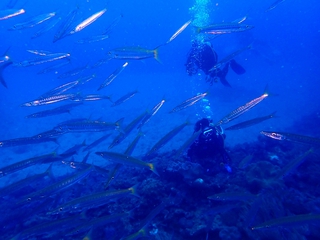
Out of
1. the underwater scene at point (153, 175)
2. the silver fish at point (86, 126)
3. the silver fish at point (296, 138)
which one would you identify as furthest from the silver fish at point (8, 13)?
the silver fish at point (296, 138)

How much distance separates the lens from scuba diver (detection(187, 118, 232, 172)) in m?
6.54

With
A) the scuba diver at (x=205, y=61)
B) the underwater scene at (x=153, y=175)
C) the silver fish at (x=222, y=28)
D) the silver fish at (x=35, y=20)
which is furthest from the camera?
the scuba diver at (x=205, y=61)

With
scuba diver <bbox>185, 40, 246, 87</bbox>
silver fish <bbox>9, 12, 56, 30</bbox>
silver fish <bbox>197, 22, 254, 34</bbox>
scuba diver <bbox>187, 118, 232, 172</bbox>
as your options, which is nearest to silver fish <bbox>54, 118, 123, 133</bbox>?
scuba diver <bbox>187, 118, 232, 172</bbox>

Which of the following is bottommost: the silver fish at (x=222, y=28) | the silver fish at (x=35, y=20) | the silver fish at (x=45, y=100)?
the silver fish at (x=45, y=100)

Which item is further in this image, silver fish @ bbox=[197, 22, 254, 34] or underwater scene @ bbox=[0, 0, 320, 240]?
silver fish @ bbox=[197, 22, 254, 34]

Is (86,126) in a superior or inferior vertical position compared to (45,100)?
inferior

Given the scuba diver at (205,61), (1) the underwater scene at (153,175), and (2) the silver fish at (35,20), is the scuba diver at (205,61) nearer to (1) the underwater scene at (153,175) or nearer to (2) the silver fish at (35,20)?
(1) the underwater scene at (153,175)

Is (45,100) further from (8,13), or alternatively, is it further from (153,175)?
(153,175)

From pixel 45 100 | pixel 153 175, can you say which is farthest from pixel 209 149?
pixel 45 100

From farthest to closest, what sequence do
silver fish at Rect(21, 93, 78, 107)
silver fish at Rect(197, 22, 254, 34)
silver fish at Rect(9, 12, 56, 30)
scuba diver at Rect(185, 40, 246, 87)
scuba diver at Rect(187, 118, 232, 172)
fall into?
scuba diver at Rect(185, 40, 246, 87) → scuba diver at Rect(187, 118, 232, 172) → silver fish at Rect(9, 12, 56, 30) → silver fish at Rect(197, 22, 254, 34) → silver fish at Rect(21, 93, 78, 107)

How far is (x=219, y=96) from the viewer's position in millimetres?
22547

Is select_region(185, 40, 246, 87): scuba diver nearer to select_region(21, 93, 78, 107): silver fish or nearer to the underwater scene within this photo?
the underwater scene

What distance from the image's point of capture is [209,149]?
6.64m

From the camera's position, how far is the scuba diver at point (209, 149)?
6.54 m
